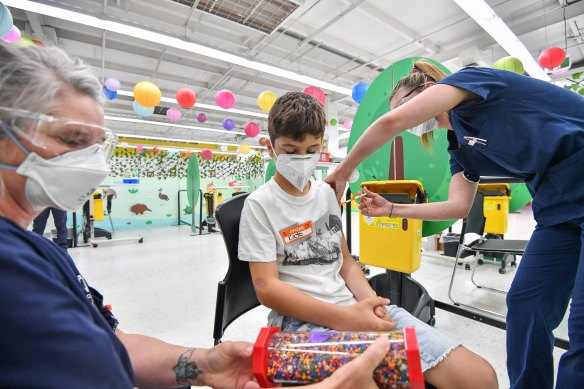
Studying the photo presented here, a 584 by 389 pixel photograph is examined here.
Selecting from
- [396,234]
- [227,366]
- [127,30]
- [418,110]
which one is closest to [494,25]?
[396,234]

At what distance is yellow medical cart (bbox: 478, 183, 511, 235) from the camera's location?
3.17 m

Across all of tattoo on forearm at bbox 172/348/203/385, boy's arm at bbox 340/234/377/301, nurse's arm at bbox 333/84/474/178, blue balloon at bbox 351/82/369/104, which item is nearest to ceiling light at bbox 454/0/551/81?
blue balloon at bbox 351/82/369/104

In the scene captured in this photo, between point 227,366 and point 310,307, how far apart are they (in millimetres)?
250

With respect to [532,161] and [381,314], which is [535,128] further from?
[381,314]

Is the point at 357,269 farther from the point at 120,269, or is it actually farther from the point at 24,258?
the point at 120,269

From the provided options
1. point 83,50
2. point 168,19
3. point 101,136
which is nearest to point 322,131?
point 101,136

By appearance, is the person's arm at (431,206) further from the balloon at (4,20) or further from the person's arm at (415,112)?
the balloon at (4,20)

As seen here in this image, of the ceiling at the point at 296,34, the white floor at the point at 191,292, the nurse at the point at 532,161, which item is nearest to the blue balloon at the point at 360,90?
the ceiling at the point at 296,34

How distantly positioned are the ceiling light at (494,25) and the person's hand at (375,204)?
3.23 meters

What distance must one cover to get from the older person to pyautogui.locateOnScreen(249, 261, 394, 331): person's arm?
18cm

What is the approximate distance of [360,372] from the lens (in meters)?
0.47

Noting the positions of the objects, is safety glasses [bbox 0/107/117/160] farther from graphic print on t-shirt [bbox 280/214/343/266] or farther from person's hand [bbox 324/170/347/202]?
person's hand [bbox 324/170/347/202]

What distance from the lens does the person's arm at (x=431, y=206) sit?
49.8 inches

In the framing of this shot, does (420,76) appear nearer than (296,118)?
No
